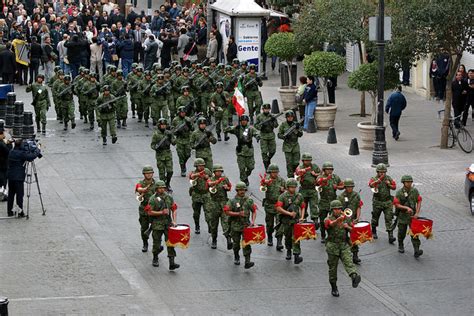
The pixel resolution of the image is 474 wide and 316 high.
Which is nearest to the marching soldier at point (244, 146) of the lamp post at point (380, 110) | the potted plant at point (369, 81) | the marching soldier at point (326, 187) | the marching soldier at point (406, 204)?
the lamp post at point (380, 110)

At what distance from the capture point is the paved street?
1933 cm

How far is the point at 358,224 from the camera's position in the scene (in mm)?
20812

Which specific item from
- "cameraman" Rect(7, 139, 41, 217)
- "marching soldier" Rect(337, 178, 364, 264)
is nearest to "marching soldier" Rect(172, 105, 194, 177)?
"cameraman" Rect(7, 139, 41, 217)

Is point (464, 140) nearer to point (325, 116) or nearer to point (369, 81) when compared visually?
point (369, 81)

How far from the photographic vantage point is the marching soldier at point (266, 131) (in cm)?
2830

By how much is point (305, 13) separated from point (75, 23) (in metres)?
10.9

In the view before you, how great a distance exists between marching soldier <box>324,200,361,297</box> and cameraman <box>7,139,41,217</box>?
7044 millimetres

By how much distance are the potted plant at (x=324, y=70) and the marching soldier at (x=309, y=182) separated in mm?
10592

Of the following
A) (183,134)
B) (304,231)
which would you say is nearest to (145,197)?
(304,231)

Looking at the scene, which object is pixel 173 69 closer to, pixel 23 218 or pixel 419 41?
pixel 419 41

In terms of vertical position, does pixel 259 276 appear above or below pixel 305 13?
below

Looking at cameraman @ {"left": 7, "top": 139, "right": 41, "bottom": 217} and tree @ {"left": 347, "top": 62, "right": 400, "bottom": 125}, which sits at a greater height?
tree @ {"left": 347, "top": 62, "right": 400, "bottom": 125}

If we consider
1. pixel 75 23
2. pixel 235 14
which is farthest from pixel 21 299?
pixel 75 23

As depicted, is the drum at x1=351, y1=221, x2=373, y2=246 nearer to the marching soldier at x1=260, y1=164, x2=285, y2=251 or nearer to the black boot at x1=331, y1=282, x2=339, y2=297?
the black boot at x1=331, y1=282, x2=339, y2=297
